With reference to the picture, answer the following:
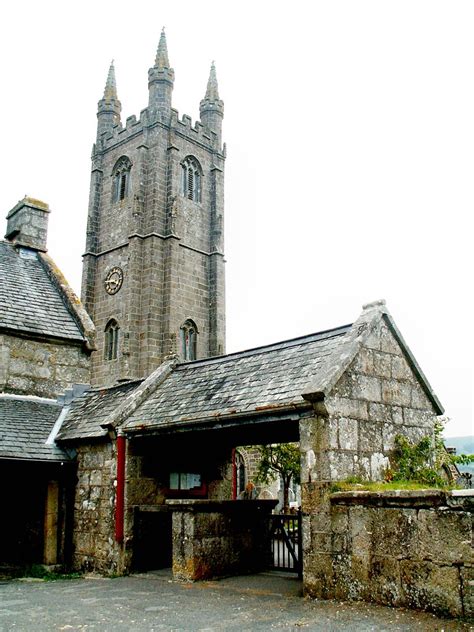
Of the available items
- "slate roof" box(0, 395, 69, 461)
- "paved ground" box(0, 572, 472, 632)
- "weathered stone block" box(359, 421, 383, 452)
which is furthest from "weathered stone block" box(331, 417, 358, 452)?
"slate roof" box(0, 395, 69, 461)

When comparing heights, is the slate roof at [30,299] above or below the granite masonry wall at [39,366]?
above

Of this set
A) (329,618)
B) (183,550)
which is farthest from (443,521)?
(183,550)

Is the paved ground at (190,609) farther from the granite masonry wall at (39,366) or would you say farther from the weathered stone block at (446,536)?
the granite masonry wall at (39,366)

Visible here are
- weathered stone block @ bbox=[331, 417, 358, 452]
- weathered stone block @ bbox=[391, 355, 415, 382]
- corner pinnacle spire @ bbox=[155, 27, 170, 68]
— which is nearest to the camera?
weathered stone block @ bbox=[331, 417, 358, 452]

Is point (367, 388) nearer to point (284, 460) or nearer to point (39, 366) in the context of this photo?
point (39, 366)

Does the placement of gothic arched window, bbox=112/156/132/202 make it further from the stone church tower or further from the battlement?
the battlement

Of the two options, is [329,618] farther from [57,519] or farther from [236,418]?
[57,519]

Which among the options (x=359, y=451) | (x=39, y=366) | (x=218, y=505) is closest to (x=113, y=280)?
(x=39, y=366)

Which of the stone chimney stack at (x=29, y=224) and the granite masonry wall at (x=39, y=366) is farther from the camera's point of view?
the stone chimney stack at (x=29, y=224)

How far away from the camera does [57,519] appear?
38.9 feet

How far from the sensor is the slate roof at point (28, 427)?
37.0ft

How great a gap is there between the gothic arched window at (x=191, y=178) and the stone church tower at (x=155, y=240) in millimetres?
62

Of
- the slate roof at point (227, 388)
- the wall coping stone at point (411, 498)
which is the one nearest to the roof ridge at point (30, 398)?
the slate roof at point (227, 388)

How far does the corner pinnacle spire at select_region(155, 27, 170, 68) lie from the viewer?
1554 inches
